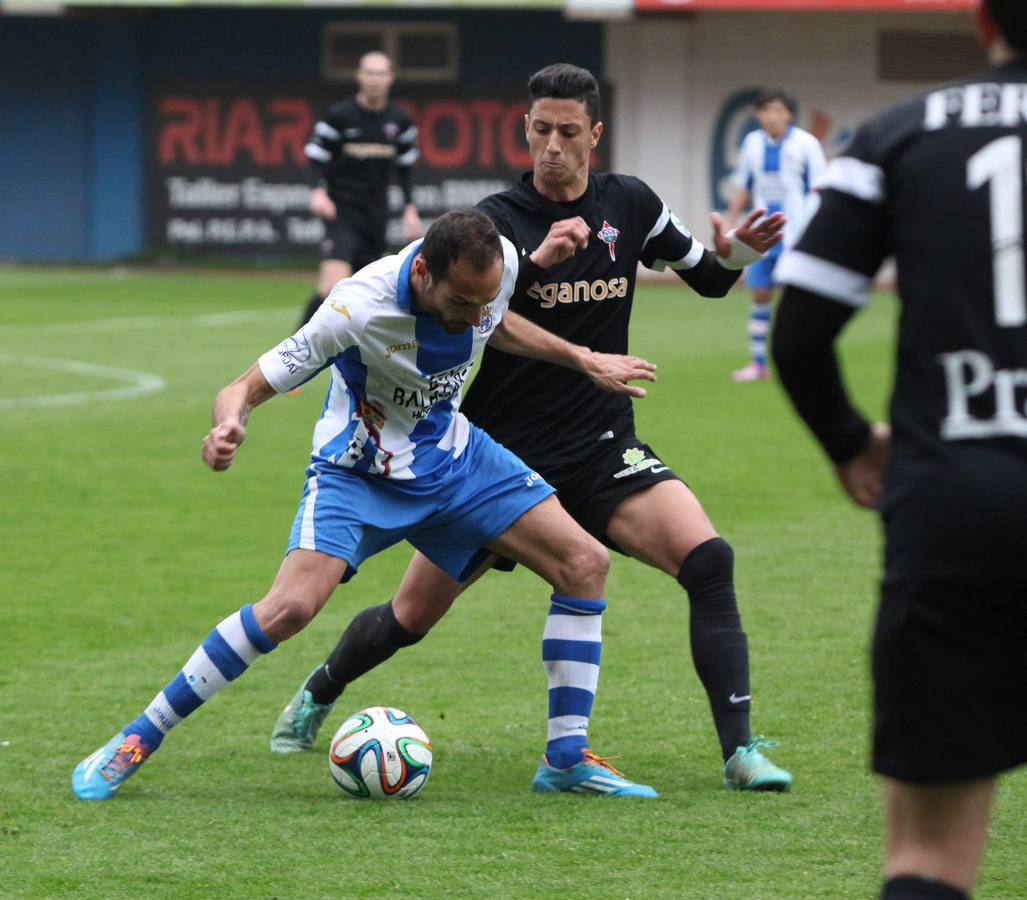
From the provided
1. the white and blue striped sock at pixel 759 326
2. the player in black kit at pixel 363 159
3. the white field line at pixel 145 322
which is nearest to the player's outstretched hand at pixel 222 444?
the player in black kit at pixel 363 159

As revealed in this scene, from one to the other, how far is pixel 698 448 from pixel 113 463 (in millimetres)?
3643

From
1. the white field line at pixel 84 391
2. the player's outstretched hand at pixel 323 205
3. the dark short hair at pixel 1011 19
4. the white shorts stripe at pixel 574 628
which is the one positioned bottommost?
the white field line at pixel 84 391

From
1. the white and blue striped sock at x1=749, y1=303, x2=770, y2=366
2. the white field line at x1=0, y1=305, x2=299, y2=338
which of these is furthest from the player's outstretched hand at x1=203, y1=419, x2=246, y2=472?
the white field line at x1=0, y1=305, x2=299, y2=338

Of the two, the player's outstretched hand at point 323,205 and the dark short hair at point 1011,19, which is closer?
the dark short hair at point 1011,19

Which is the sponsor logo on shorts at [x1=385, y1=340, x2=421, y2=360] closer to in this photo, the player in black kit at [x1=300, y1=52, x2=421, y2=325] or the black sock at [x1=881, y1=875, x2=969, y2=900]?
the black sock at [x1=881, y1=875, x2=969, y2=900]

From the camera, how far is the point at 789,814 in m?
4.82

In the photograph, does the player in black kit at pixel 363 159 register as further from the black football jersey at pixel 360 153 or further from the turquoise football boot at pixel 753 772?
the turquoise football boot at pixel 753 772

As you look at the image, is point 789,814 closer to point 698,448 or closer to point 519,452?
point 519,452

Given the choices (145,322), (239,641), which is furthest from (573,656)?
(145,322)

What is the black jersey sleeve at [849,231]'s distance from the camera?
280cm

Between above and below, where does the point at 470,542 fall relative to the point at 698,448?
above

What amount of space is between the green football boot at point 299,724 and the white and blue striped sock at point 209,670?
67 centimetres

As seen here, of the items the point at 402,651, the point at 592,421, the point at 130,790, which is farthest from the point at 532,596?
the point at 130,790

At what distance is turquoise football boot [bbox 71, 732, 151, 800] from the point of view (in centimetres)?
499
